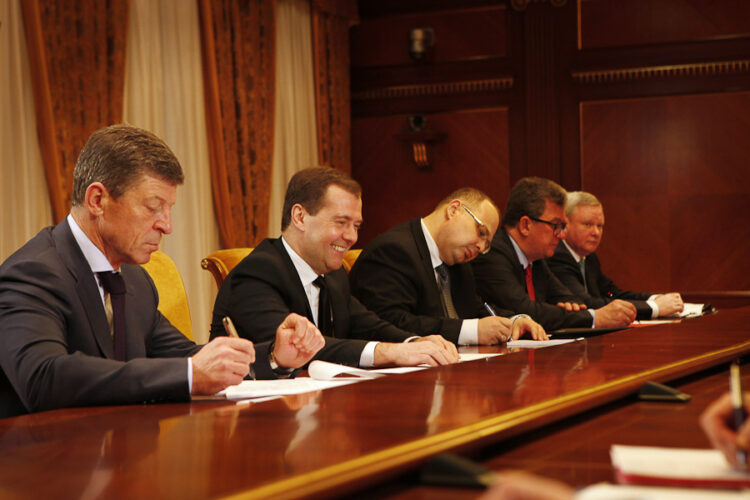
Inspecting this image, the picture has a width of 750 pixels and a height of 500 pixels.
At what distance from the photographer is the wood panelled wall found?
7.24 meters

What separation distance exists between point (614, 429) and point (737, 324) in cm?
205

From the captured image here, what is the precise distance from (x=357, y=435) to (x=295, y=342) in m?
1.12

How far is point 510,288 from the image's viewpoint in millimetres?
4340

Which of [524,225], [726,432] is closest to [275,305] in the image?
[726,432]

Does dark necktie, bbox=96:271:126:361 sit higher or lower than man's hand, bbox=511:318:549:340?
higher

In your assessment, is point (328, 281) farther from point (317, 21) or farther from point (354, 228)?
point (317, 21)

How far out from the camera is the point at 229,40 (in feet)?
22.0

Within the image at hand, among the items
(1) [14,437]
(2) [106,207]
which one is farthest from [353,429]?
(2) [106,207]

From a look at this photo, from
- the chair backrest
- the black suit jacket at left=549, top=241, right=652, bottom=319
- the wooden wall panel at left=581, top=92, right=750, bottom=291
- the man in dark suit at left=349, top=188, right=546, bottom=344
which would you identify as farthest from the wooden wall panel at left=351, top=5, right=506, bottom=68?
the chair backrest

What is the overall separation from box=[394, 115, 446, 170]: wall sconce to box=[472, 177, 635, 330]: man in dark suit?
3073 mm

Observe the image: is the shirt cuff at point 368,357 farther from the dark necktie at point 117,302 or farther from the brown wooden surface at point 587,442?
the brown wooden surface at point 587,442

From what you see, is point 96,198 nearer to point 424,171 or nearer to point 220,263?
point 220,263

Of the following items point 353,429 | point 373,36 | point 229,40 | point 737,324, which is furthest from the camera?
point 373,36

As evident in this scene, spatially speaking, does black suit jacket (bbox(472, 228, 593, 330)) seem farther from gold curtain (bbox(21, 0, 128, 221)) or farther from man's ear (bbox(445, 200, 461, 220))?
gold curtain (bbox(21, 0, 128, 221))
